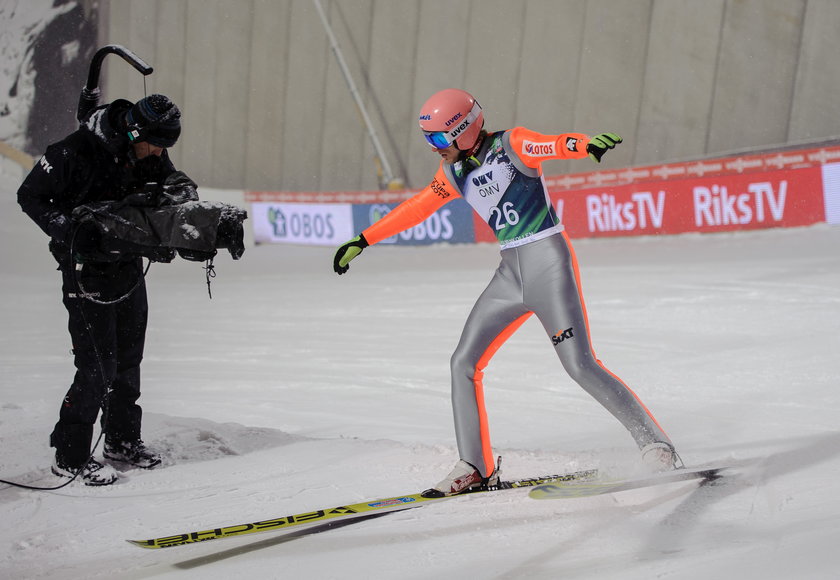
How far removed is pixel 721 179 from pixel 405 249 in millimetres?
6082

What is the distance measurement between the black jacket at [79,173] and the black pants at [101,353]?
238 millimetres

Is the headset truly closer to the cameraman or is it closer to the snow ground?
the cameraman

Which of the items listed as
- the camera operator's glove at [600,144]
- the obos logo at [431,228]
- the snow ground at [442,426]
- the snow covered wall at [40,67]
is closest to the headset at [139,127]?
the snow ground at [442,426]

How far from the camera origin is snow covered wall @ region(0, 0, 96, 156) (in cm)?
2261

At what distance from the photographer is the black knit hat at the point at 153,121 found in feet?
13.2

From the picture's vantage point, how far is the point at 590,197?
13.0 metres

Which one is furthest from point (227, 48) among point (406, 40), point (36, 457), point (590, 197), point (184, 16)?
point (36, 457)

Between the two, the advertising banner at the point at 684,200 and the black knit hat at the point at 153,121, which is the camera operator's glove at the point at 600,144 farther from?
the advertising banner at the point at 684,200

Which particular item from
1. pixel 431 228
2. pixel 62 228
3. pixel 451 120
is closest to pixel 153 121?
pixel 62 228

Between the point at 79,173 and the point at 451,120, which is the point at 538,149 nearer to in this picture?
the point at 451,120

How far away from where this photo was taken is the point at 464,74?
1728cm

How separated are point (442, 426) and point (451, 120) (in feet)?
8.10

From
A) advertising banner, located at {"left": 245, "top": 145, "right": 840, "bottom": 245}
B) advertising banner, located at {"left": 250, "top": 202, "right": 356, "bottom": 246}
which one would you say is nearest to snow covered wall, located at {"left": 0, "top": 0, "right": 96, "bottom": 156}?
advertising banner, located at {"left": 250, "top": 202, "right": 356, "bottom": 246}

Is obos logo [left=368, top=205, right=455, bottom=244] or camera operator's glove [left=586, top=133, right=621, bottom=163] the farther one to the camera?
obos logo [left=368, top=205, right=455, bottom=244]
